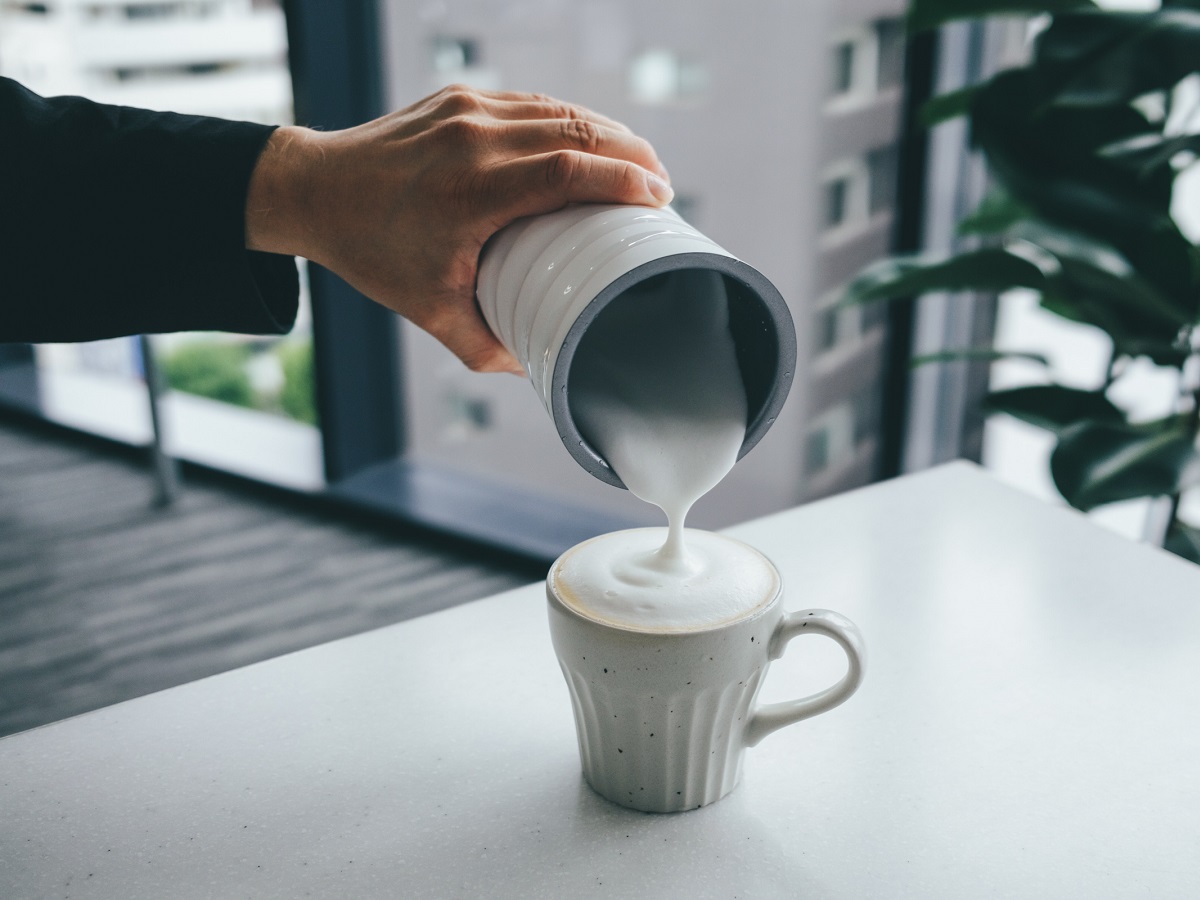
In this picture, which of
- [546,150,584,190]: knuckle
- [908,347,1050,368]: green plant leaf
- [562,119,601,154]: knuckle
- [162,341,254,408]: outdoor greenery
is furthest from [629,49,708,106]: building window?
[162,341,254,408]: outdoor greenery

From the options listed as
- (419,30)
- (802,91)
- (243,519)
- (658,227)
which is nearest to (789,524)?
(658,227)

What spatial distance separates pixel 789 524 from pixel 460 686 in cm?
40

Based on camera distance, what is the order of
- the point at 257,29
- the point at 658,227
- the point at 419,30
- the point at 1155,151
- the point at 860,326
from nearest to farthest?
the point at 658,227, the point at 1155,151, the point at 860,326, the point at 419,30, the point at 257,29

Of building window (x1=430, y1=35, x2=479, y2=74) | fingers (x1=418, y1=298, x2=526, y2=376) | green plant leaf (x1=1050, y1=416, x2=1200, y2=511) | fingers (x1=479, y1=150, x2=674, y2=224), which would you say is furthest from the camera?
building window (x1=430, y1=35, x2=479, y2=74)

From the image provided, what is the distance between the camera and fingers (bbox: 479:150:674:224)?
0.67 meters

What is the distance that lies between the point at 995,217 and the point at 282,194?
104 centimetres

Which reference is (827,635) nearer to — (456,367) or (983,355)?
(983,355)

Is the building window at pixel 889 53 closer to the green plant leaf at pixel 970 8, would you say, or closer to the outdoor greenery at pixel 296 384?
the green plant leaf at pixel 970 8

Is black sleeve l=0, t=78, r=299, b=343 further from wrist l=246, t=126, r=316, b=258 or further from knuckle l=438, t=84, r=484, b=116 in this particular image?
knuckle l=438, t=84, r=484, b=116

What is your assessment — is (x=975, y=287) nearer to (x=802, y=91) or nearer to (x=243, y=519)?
(x=802, y=91)

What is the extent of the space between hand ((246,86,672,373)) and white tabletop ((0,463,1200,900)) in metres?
0.28

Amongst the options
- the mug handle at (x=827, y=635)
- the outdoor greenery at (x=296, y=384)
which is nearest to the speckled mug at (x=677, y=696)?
the mug handle at (x=827, y=635)

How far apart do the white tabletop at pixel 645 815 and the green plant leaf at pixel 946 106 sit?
750mm

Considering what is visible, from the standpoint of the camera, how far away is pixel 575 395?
0.69m
